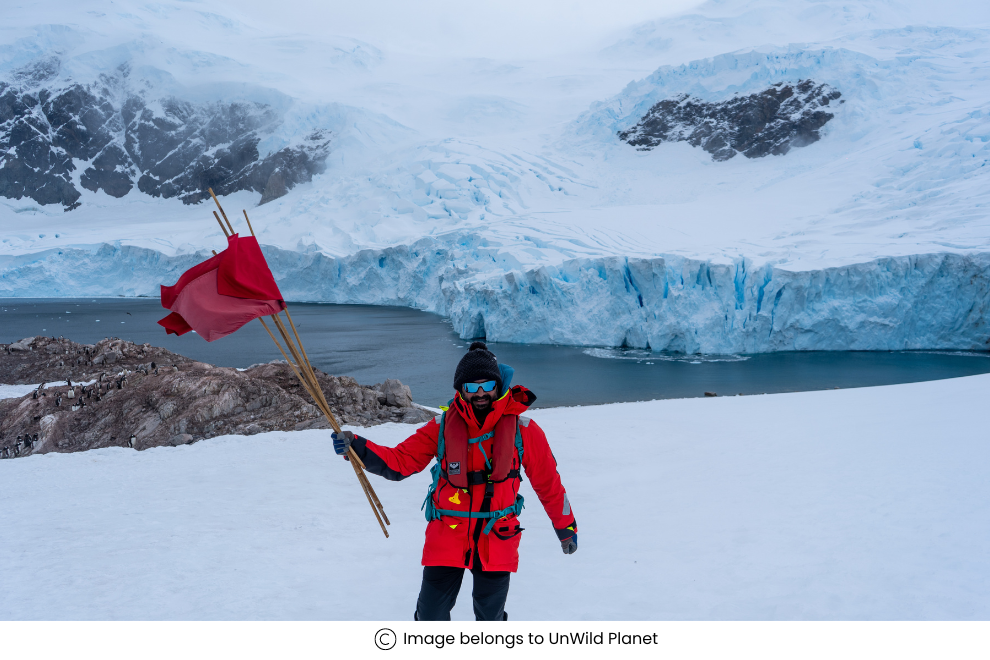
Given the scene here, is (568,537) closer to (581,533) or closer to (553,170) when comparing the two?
(581,533)

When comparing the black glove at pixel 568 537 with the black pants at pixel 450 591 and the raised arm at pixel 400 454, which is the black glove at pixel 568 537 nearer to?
the black pants at pixel 450 591

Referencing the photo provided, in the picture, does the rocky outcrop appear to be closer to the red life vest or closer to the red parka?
the red parka

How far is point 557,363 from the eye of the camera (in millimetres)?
16188

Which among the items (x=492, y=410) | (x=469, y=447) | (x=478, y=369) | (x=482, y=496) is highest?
(x=478, y=369)

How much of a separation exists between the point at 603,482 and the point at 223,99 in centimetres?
6853

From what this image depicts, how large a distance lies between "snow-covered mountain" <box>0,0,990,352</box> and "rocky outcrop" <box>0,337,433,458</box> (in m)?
11.7

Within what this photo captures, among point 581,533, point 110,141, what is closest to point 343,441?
point 581,533

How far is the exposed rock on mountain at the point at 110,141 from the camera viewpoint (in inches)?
2525

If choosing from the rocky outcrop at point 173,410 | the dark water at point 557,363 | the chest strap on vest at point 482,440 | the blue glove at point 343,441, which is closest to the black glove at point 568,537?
the chest strap on vest at point 482,440

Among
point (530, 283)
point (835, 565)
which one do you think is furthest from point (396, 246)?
point (835, 565)

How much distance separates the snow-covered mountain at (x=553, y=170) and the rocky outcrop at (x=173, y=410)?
1168 centimetres

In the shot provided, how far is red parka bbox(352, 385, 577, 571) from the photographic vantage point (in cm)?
186

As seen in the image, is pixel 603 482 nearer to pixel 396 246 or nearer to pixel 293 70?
pixel 396 246

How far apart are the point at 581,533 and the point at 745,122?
132 feet
